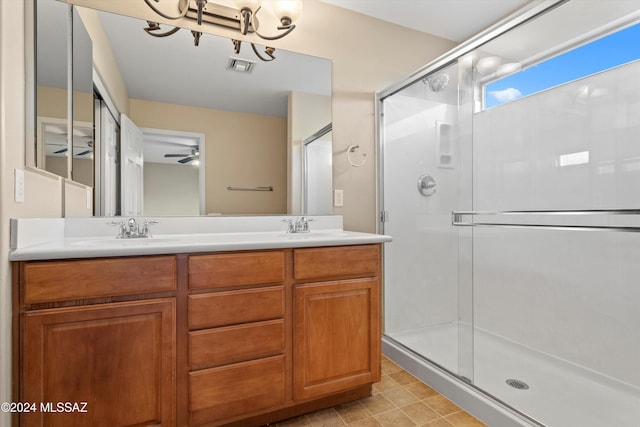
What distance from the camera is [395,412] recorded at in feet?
5.37

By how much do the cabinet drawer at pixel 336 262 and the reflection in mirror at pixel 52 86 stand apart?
3.84 feet

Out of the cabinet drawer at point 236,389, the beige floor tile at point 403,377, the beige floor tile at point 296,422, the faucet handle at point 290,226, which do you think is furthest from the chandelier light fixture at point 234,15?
the beige floor tile at point 403,377

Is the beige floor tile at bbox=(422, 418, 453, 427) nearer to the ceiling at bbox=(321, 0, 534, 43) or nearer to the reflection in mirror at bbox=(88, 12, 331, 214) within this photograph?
the reflection in mirror at bbox=(88, 12, 331, 214)

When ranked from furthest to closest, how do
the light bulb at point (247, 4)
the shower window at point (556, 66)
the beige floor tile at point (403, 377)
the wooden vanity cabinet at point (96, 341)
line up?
1. the beige floor tile at point (403, 377)
2. the light bulb at point (247, 4)
3. the shower window at point (556, 66)
4. the wooden vanity cabinet at point (96, 341)

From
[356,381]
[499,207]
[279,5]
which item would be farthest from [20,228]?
[499,207]

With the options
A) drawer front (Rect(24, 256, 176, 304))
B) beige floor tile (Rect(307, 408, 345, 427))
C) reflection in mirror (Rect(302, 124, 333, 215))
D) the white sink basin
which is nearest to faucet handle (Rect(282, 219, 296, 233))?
reflection in mirror (Rect(302, 124, 333, 215))

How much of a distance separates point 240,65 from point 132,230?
46.5 inches

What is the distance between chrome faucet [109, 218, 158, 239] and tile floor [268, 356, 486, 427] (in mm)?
1197

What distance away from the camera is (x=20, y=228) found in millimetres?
1114

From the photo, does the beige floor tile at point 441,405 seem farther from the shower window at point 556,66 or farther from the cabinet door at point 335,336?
the shower window at point 556,66

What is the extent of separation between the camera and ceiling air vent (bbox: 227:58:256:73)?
6.49ft

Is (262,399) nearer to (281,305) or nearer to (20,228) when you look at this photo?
Result: (281,305)

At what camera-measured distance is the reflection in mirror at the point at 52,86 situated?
4.47ft

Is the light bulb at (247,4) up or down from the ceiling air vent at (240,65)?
up
